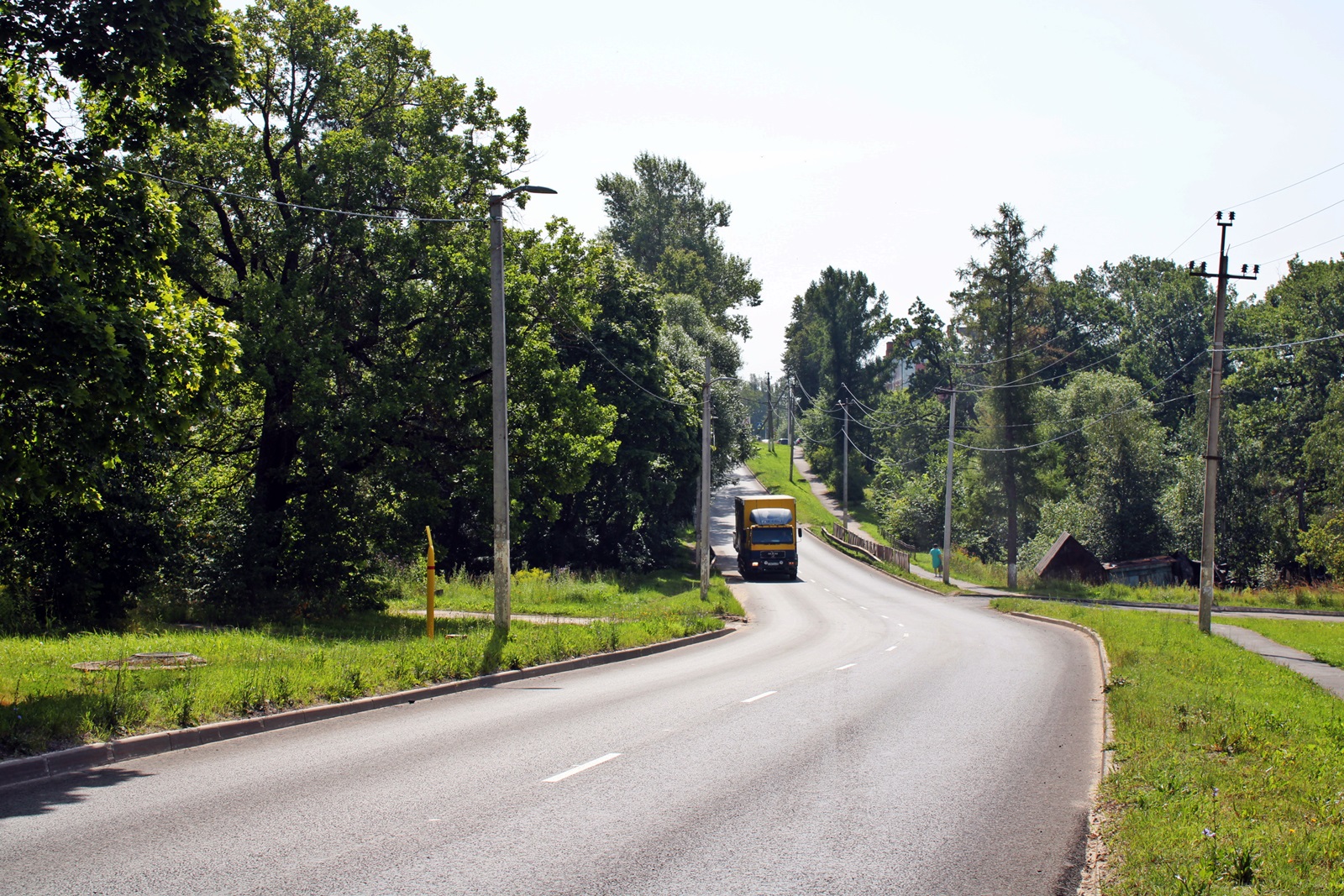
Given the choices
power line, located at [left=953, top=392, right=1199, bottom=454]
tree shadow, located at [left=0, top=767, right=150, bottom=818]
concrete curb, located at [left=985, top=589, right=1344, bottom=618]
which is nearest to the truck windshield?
concrete curb, located at [left=985, top=589, right=1344, bottom=618]

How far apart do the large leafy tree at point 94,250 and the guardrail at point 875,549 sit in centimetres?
4928

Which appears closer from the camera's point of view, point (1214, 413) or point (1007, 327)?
point (1214, 413)

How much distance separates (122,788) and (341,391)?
17281mm

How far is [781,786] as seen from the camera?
850cm

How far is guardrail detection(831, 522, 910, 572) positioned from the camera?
58.2m

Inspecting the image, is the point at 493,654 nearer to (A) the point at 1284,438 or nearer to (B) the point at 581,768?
(B) the point at 581,768

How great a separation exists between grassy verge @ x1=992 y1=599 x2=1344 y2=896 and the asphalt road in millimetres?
478

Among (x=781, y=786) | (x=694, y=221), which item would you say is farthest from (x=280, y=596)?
(x=694, y=221)

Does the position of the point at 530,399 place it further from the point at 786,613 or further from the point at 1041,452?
the point at 1041,452

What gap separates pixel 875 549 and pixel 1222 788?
57.2 metres

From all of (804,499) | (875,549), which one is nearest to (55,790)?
(875,549)

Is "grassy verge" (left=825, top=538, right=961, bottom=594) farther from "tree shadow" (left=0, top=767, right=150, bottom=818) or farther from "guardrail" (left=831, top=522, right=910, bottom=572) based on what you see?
"tree shadow" (left=0, top=767, right=150, bottom=818)

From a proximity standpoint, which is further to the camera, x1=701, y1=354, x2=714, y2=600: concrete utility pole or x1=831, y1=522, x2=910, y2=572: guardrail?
x1=831, y1=522, x2=910, y2=572: guardrail

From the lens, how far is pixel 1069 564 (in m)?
51.3
